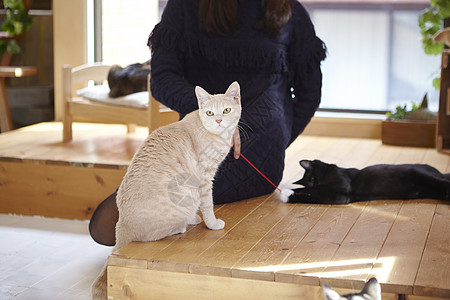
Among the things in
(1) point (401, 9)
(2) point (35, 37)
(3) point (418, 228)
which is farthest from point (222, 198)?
(2) point (35, 37)

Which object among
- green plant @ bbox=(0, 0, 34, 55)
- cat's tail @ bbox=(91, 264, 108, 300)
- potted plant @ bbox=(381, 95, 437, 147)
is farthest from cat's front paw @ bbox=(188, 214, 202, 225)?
green plant @ bbox=(0, 0, 34, 55)

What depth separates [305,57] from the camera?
2.57m

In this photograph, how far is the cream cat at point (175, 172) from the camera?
1861mm

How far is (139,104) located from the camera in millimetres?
3691

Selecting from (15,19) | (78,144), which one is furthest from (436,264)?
(15,19)

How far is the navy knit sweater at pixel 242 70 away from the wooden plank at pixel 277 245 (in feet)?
0.85

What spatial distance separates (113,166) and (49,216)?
52 centimetres

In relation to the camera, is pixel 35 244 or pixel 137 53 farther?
pixel 137 53

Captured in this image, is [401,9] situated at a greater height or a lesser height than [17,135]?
greater

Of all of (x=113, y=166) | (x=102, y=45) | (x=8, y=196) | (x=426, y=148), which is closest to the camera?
(x=113, y=166)

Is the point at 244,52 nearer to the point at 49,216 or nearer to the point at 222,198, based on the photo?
the point at 222,198

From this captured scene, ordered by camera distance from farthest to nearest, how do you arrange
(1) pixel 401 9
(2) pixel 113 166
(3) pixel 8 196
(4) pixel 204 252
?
(1) pixel 401 9
(3) pixel 8 196
(2) pixel 113 166
(4) pixel 204 252

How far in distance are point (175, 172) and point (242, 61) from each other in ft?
2.45

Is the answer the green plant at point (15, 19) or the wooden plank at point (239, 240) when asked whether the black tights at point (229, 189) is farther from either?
the green plant at point (15, 19)
